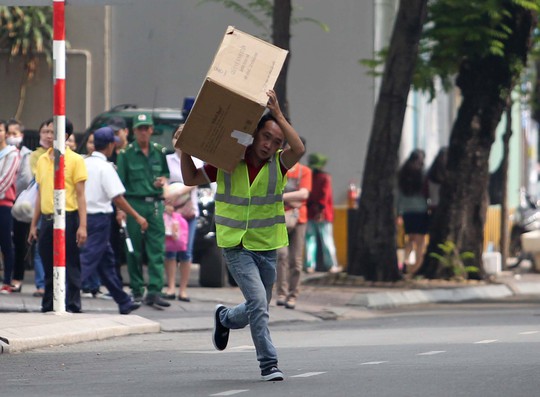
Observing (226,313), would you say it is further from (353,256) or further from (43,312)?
(353,256)

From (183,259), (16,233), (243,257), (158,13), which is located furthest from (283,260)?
(158,13)

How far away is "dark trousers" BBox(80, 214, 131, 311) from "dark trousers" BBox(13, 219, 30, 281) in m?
2.87

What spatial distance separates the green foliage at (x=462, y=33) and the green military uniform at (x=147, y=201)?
5.65 m

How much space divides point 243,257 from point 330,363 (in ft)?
4.26

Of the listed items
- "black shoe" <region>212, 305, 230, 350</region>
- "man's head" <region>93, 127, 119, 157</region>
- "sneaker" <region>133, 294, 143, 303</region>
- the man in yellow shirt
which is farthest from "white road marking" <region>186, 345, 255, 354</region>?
"sneaker" <region>133, 294, 143, 303</region>

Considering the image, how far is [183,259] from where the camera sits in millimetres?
16453

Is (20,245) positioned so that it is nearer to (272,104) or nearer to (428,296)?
(428,296)

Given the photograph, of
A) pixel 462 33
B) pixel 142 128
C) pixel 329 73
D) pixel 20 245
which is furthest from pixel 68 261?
pixel 329 73

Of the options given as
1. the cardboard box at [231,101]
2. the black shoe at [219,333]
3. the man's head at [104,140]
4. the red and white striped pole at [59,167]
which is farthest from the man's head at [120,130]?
the cardboard box at [231,101]

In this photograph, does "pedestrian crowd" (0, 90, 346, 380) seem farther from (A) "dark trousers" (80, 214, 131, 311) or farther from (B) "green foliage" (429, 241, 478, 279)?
(B) "green foliage" (429, 241, 478, 279)

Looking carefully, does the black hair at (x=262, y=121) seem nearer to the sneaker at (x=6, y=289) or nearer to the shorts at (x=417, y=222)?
the sneaker at (x=6, y=289)

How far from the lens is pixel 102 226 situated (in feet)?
47.4

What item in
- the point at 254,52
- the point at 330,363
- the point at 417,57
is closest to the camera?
the point at 254,52

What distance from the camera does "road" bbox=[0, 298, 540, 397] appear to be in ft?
30.3
